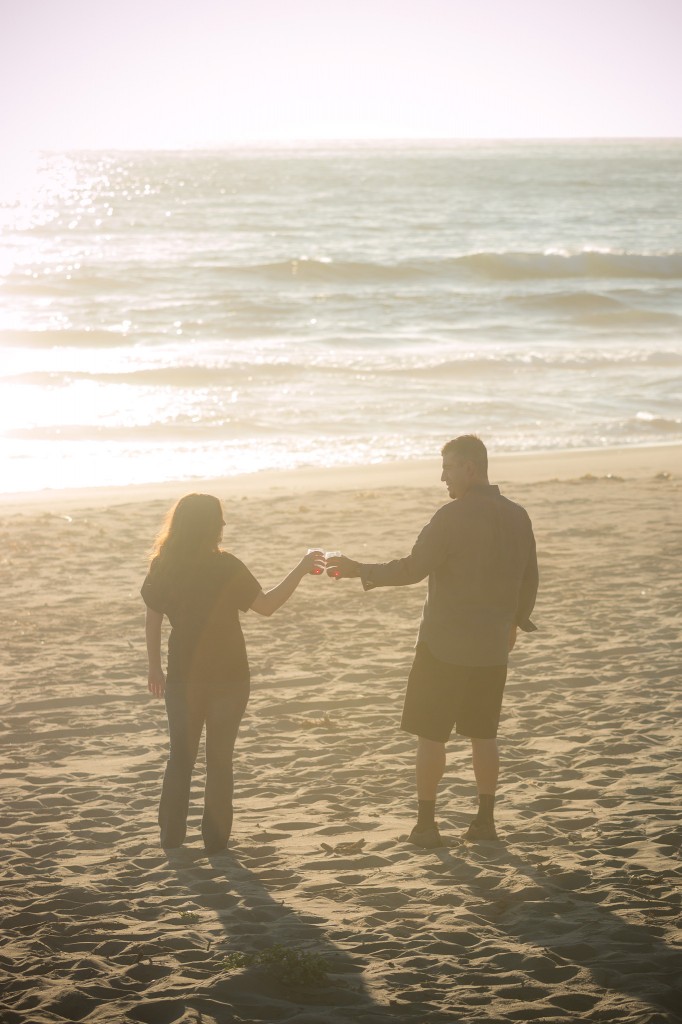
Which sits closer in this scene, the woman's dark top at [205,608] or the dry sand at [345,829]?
the dry sand at [345,829]

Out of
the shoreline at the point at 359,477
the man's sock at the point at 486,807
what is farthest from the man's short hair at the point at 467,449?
the shoreline at the point at 359,477

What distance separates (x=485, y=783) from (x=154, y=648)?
1519 mm

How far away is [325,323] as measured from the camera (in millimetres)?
33531

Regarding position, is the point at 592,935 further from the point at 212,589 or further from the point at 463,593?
the point at 212,589

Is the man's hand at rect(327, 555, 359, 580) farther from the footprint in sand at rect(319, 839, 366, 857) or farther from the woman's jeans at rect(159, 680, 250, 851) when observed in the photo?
the footprint in sand at rect(319, 839, 366, 857)

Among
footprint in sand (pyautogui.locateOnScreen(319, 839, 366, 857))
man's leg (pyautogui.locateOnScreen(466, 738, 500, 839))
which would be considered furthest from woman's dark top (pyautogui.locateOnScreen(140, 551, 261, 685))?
man's leg (pyautogui.locateOnScreen(466, 738, 500, 839))

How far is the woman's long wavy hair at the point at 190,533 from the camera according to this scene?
16.6 ft

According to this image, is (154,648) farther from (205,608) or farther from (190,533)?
(190,533)

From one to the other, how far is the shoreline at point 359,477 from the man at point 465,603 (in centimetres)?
914

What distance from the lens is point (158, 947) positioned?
14.3 feet

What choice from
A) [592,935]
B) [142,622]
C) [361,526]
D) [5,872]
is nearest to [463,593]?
[592,935]

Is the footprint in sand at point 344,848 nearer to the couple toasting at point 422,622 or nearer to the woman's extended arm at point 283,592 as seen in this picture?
the couple toasting at point 422,622

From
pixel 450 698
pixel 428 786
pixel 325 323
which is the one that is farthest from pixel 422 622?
pixel 325 323

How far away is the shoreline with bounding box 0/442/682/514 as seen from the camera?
1452cm
